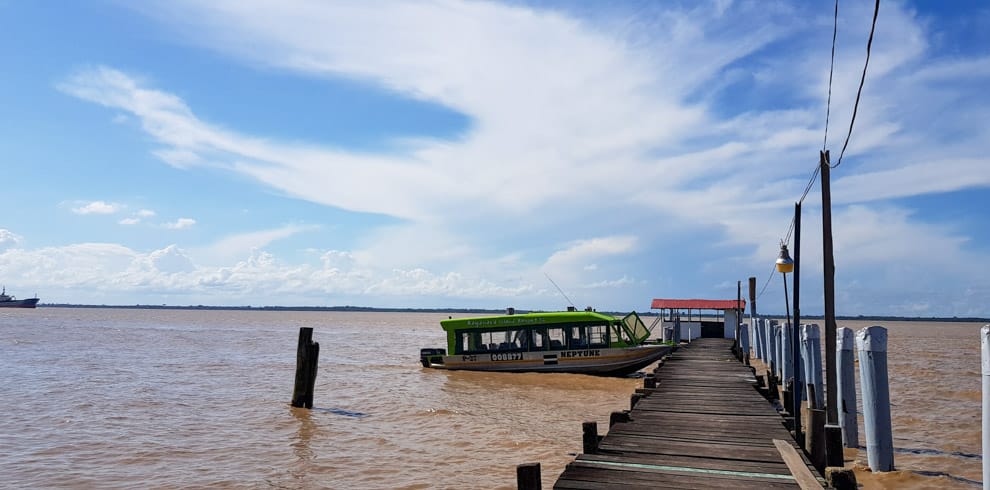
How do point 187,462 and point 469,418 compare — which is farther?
point 469,418

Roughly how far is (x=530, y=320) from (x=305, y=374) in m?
9.60

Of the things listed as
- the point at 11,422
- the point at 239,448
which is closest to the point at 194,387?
the point at 11,422

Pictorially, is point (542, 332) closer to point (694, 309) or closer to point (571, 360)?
point (571, 360)

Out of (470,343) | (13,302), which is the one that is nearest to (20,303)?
(13,302)

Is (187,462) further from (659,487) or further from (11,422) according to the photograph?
(659,487)

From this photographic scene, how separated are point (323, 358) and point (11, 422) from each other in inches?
858

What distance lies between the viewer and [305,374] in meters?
19.7

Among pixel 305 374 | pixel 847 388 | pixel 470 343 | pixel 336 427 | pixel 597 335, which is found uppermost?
pixel 597 335

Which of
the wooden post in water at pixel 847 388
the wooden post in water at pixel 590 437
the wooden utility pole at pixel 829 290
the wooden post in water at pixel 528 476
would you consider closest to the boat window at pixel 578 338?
the wooden post in water at pixel 847 388

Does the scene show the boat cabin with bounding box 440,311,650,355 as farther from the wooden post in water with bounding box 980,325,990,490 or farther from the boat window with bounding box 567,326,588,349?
the wooden post in water with bounding box 980,325,990,490

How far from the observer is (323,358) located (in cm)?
3822

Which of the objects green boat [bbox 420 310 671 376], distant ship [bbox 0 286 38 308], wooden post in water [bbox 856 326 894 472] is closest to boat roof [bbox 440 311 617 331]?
green boat [bbox 420 310 671 376]

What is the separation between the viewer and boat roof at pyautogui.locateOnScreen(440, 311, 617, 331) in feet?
84.9

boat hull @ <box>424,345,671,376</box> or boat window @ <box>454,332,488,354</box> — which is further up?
boat window @ <box>454,332,488,354</box>
